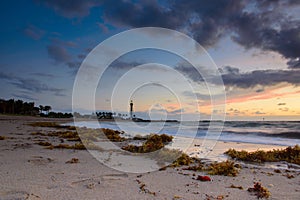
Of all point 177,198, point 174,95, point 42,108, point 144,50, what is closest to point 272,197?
point 177,198

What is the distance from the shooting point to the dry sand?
3.16 metres

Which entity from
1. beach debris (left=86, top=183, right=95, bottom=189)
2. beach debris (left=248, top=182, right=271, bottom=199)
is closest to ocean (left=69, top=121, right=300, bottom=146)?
beach debris (left=248, top=182, right=271, bottom=199)

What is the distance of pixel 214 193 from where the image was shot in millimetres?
3377

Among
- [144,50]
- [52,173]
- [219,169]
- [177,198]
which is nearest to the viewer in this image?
[177,198]

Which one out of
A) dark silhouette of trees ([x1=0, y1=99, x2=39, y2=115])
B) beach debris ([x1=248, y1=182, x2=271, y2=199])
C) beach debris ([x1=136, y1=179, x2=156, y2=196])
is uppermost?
dark silhouette of trees ([x1=0, y1=99, x2=39, y2=115])

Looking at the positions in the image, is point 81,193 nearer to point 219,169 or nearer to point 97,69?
point 219,169

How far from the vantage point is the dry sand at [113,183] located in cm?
316

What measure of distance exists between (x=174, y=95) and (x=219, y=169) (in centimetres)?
485

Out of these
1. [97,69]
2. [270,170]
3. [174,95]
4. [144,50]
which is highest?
[144,50]

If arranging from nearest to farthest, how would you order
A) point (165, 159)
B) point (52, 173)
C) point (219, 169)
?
1. point (52, 173)
2. point (219, 169)
3. point (165, 159)

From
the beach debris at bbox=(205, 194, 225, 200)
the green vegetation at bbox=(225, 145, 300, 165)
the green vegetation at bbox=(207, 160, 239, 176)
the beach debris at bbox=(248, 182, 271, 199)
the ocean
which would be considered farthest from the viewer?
the ocean

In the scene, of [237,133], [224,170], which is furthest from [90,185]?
[237,133]

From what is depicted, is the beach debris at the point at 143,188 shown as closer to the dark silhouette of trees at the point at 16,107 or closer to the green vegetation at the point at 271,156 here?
the green vegetation at the point at 271,156

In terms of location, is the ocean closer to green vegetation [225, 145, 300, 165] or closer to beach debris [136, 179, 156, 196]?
green vegetation [225, 145, 300, 165]
